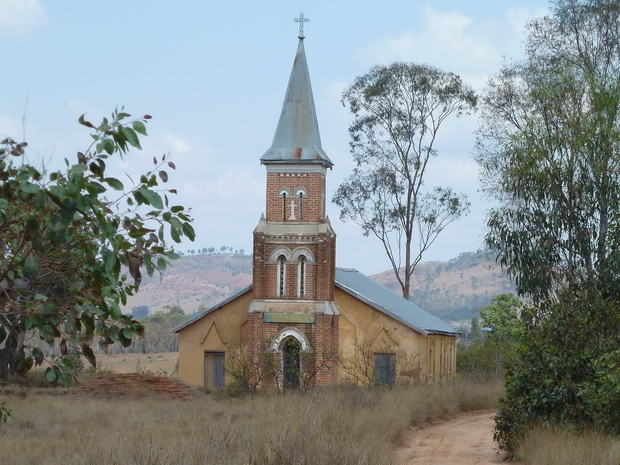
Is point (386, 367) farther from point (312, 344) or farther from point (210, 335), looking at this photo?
point (210, 335)

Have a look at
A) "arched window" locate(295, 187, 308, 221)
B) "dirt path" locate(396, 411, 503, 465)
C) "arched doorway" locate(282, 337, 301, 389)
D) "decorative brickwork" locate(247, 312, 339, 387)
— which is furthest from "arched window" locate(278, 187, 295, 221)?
"dirt path" locate(396, 411, 503, 465)

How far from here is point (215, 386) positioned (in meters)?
35.2

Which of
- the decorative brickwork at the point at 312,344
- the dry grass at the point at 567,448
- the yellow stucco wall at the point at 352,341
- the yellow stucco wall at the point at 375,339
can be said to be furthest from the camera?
the yellow stucco wall at the point at 375,339

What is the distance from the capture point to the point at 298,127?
113ft

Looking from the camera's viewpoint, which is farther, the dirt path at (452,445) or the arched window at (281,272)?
the arched window at (281,272)

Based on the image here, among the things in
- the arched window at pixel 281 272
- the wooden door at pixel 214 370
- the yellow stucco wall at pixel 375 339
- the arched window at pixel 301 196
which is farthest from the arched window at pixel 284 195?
the wooden door at pixel 214 370

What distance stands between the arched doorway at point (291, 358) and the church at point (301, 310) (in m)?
0.04

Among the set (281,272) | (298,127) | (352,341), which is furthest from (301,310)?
(298,127)

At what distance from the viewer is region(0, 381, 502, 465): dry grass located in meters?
11.3

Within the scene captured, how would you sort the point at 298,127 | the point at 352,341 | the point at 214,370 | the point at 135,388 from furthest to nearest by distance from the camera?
the point at 214,370, the point at 298,127, the point at 352,341, the point at 135,388

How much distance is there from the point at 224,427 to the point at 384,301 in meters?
22.3

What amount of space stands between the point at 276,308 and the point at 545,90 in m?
14.7

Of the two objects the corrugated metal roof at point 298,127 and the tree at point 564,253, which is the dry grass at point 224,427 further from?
the corrugated metal roof at point 298,127

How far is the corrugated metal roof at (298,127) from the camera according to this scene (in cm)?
3375
